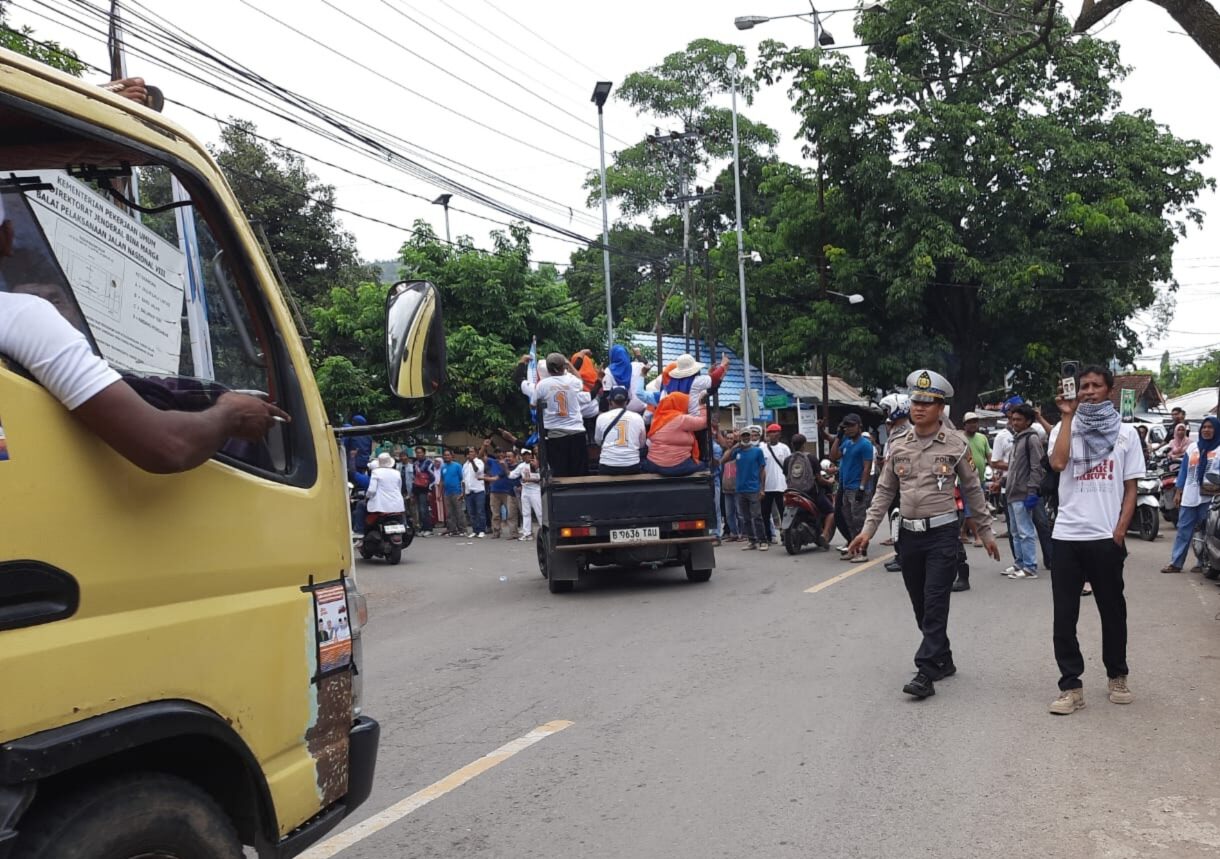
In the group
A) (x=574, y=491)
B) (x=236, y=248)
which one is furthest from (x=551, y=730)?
(x=574, y=491)

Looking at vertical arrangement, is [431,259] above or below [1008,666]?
above

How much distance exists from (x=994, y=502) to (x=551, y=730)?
13799mm

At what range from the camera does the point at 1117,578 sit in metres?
6.46

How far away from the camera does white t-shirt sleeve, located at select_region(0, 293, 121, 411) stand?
2248 mm

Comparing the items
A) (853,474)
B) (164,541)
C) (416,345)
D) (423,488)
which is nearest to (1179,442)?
(853,474)

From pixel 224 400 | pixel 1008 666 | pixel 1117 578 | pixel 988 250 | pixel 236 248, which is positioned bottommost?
pixel 1008 666

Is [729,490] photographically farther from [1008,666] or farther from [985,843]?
[985,843]

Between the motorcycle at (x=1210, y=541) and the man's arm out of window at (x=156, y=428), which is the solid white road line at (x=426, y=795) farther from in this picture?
the motorcycle at (x=1210, y=541)

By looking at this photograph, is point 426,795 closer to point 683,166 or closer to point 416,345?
point 416,345

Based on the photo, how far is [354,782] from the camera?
3402mm

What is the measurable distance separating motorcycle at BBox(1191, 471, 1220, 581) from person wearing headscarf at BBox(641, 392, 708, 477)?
5096 mm

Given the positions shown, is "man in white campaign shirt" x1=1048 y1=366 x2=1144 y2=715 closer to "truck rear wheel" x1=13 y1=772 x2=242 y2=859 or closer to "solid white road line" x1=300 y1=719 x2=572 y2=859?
"solid white road line" x1=300 y1=719 x2=572 y2=859

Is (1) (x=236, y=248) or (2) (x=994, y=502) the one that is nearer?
(1) (x=236, y=248)

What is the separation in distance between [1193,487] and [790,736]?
8.27 m
